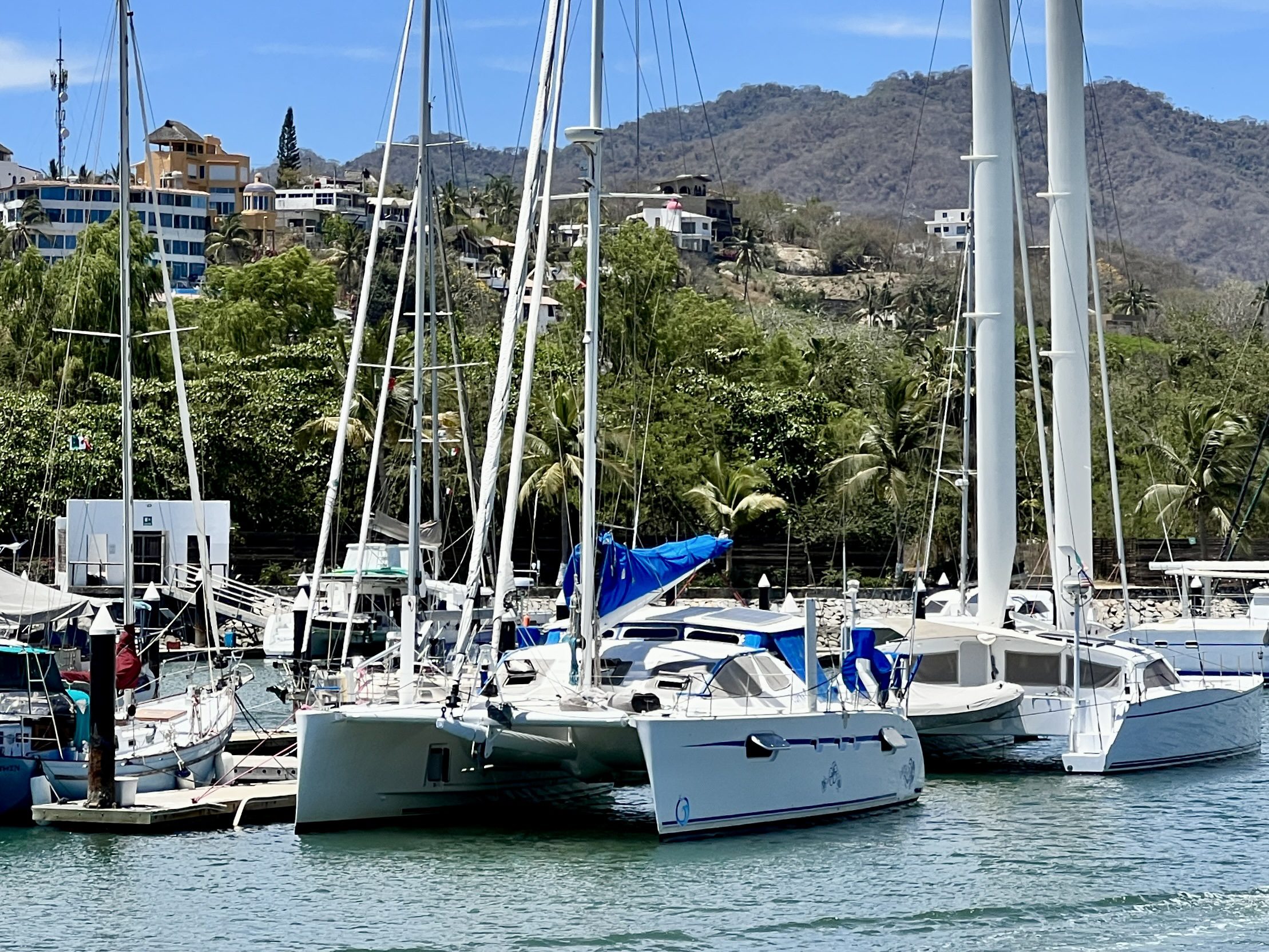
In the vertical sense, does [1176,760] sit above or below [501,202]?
below

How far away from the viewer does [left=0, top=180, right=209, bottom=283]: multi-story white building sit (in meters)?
148

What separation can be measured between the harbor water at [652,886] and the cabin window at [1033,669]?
396 cm

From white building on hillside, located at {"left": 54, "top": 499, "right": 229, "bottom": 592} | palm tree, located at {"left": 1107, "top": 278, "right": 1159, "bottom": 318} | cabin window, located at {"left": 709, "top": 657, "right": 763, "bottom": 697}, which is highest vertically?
palm tree, located at {"left": 1107, "top": 278, "right": 1159, "bottom": 318}

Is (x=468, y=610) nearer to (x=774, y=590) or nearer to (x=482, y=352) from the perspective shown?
(x=774, y=590)

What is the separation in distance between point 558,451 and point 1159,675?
31945 mm

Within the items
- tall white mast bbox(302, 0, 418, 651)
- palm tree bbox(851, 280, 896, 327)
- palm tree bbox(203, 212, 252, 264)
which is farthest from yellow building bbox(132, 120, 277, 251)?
tall white mast bbox(302, 0, 418, 651)

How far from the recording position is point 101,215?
14775cm

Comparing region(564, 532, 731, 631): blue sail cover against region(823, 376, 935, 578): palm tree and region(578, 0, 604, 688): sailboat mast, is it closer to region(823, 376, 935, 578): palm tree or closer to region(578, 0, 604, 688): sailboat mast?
region(578, 0, 604, 688): sailboat mast

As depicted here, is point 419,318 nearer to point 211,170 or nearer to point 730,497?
point 730,497

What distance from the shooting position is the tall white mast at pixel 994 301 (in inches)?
1212

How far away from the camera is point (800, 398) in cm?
6625

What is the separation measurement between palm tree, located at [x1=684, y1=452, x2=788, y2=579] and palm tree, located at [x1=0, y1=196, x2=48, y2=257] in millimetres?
78603

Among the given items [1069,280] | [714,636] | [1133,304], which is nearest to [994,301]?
[1069,280]

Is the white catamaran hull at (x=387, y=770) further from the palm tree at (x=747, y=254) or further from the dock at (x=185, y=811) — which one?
the palm tree at (x=747, y=254)
